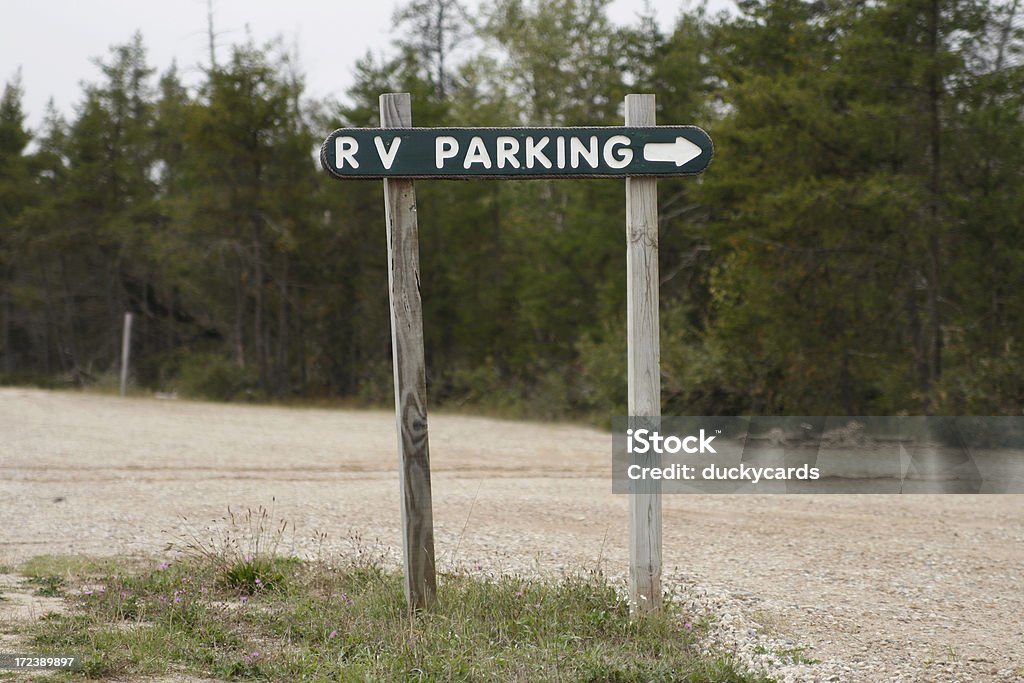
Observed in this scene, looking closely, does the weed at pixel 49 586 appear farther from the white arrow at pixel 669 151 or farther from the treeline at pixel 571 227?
the treeline at pixel 571 227

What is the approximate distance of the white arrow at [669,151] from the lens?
5.72 meters

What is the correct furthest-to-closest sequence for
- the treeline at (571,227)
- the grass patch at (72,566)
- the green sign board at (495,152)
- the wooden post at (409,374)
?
the treeline at (571,227)
the grass patch at (72,566)
the wooden post at (409,374)
the green sign board at (495,152)

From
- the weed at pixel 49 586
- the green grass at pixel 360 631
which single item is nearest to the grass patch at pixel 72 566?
the weed at pixel 49 586

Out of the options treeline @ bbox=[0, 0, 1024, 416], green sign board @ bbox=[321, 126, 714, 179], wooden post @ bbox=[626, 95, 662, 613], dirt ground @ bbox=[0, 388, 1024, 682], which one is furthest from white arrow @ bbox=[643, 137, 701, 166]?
treeline @ bbox=[0, 0, 1024, 416]

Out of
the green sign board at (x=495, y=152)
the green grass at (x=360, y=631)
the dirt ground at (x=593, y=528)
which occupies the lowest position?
the dirt ground at (x=593, y=528)

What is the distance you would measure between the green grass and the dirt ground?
0.78 meters

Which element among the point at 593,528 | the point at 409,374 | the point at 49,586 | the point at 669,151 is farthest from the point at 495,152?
the point at 593,528

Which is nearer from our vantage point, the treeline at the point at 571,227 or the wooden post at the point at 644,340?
the wooden post at the point at 644,340

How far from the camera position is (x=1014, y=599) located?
7238 mm

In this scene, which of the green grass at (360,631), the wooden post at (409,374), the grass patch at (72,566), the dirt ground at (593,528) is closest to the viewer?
the green grass at (360,631)

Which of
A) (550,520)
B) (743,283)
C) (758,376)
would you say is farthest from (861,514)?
(743,283)

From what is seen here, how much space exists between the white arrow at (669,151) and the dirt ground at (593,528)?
2752 millimetres

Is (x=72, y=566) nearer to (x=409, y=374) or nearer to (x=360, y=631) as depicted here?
(x=360, y=631)

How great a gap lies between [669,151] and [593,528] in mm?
4944
